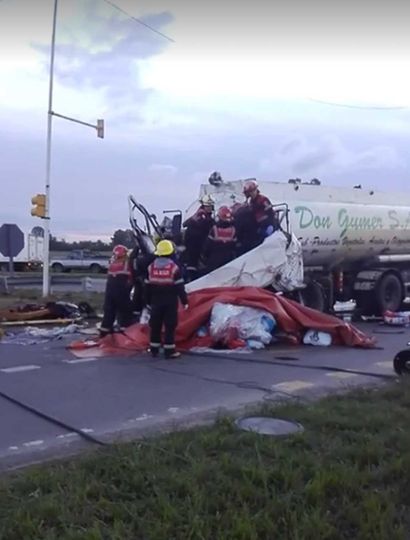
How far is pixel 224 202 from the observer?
641 inches

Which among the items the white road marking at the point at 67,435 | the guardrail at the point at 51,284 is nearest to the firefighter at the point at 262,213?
the white road marking at the point at 67,435

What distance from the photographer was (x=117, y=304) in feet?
42.8

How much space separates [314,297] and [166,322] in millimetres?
6084

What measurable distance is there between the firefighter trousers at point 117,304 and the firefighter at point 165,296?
4.83 feet

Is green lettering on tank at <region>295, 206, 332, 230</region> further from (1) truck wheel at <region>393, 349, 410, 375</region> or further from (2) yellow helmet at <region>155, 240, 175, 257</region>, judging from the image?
(1) truck wheel at <region>393, 349, 410, 375</region>

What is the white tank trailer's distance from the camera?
54.5 feet

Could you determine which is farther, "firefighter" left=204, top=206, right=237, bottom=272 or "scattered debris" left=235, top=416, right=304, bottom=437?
"firefighter" left=204, top=206, right=237, bottom=272

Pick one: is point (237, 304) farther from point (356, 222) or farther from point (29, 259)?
point (29, 259)

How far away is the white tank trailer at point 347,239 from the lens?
1661 centimetres

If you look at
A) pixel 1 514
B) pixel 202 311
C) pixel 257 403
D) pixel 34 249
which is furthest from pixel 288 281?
pixel 34 249

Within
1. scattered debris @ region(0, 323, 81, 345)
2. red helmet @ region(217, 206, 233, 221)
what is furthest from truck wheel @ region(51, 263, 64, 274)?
red helmet @ region(217, 206, 233, 221)

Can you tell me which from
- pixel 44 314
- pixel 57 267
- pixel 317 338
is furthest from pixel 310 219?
pixel 57 267

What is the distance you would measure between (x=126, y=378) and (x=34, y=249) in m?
48.7

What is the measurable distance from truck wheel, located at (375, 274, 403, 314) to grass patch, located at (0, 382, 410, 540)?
475 inches
